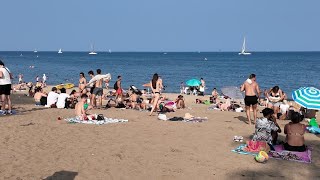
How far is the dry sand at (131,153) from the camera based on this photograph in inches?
252

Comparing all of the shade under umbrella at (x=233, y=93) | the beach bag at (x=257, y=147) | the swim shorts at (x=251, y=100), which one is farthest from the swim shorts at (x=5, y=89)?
the shade under umbrella at (x=233, y=93)

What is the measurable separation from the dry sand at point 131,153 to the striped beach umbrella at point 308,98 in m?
1.49

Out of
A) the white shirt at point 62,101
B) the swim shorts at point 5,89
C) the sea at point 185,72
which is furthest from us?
the sea at point 185,72

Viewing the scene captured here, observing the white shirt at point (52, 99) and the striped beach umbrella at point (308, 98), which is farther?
the white shirt at point (52, 99)

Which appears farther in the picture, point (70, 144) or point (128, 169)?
point (70, 144)

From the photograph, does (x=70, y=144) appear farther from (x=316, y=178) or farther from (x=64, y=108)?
(x=64, y=108)

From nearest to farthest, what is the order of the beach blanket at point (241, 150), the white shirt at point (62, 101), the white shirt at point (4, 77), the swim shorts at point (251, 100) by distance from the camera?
the beach blanket at point (241, 150) < the swim shorts at point (251, 100) < the white shirt at point (4, 77) < the white shirt at point (62, 101)

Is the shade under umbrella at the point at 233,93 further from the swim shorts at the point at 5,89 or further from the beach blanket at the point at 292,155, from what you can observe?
the swim shorts at the point at 5,89

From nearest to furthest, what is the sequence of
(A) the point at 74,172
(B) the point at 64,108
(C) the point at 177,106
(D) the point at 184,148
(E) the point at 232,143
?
(A) the point at 74,172, (D) the point at 184,148, (E) the point at 232,143, (B) the point at 64,108, (C) the point at 177,106

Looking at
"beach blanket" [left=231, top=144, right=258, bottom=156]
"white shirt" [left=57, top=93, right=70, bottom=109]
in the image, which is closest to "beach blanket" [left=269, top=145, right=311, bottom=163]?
"beach blanket" [left=231, top=144, right=258, bottom=156]

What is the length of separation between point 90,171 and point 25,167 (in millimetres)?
1169

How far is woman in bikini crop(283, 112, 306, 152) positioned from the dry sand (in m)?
0.38

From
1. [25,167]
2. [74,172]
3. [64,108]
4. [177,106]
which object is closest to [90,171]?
[74,172]

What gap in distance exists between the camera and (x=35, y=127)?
10.2 m
